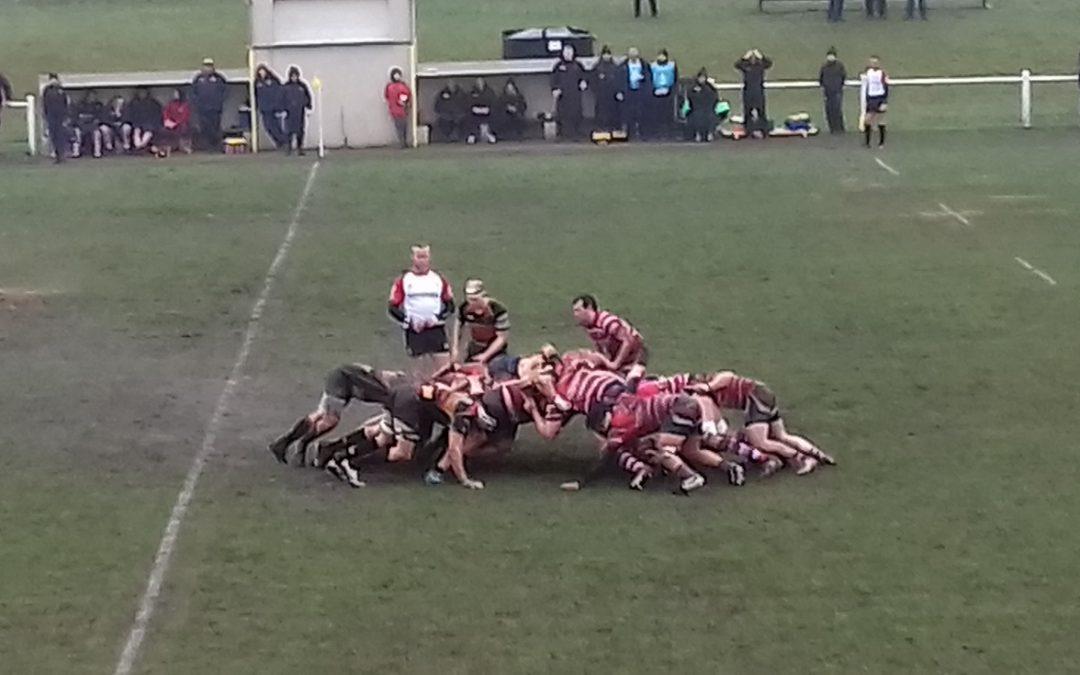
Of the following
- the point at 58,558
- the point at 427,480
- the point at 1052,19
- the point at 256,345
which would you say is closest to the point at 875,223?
the point at 256,345

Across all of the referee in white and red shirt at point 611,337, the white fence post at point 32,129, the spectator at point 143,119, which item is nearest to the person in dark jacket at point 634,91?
the spectator at point 143,119

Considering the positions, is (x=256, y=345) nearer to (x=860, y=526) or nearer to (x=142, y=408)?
(x=142, y=408)

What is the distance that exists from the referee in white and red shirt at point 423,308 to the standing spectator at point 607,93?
74.1ft

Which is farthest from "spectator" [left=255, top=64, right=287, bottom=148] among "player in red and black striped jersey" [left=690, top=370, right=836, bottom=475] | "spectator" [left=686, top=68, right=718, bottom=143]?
"player in red and black striped jersey" [left=690, top=370, right=836, bottom=475]

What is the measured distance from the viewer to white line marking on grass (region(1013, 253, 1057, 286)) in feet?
75.9

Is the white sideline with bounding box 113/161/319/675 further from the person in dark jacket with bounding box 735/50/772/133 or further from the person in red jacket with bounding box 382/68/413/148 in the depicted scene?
the person in dark jacket with bounding box 735/50/772/133

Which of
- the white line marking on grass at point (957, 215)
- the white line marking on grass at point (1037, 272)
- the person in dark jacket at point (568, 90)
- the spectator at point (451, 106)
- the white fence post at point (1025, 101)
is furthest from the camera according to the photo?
the white fence post at point (1025, 101)

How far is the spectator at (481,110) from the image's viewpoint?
39375 millimetres

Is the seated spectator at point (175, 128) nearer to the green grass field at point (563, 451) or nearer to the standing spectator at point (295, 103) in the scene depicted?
the standing spectator at point (295, 103)

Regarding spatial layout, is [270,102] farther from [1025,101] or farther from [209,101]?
[1025,101]

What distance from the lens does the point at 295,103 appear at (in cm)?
3719

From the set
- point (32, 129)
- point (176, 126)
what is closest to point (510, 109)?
point (176, 126)

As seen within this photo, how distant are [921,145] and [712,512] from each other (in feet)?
82.5

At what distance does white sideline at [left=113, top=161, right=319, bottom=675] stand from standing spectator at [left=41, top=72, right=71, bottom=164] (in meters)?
13.7
